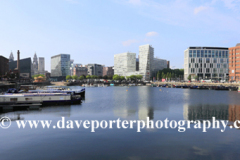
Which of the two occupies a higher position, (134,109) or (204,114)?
(204,114)

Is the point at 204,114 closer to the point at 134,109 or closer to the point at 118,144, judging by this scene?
the point at 134,109

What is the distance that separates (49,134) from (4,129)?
378 inches

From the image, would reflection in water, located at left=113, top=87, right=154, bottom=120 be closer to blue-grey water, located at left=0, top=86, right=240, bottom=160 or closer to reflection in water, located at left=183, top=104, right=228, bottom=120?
reflection in water, located at left=183, top=104, right=228, bottom=120

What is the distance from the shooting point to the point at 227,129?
3703 cm

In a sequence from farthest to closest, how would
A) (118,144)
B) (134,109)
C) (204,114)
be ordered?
(134,109) < (204,114) < (118,144)

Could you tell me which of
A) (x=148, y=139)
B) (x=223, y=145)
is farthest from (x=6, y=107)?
(x=223, y=145)

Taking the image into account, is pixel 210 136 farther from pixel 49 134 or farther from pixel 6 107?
pixel 6 107

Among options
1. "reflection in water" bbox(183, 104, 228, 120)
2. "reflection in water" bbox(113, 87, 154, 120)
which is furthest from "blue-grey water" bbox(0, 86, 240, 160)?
"reflection in water" bbox(113, 87, 154, 120)

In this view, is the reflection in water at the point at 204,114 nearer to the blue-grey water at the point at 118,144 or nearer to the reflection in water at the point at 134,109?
the reflection in water at the point at 134,109

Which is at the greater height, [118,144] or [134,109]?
[134,109]

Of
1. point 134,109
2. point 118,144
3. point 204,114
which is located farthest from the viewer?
point 134,109

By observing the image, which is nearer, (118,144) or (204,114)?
(118,144)

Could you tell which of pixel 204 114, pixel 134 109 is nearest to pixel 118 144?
pixel 204 114

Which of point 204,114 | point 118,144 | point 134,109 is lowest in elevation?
point 118,144
